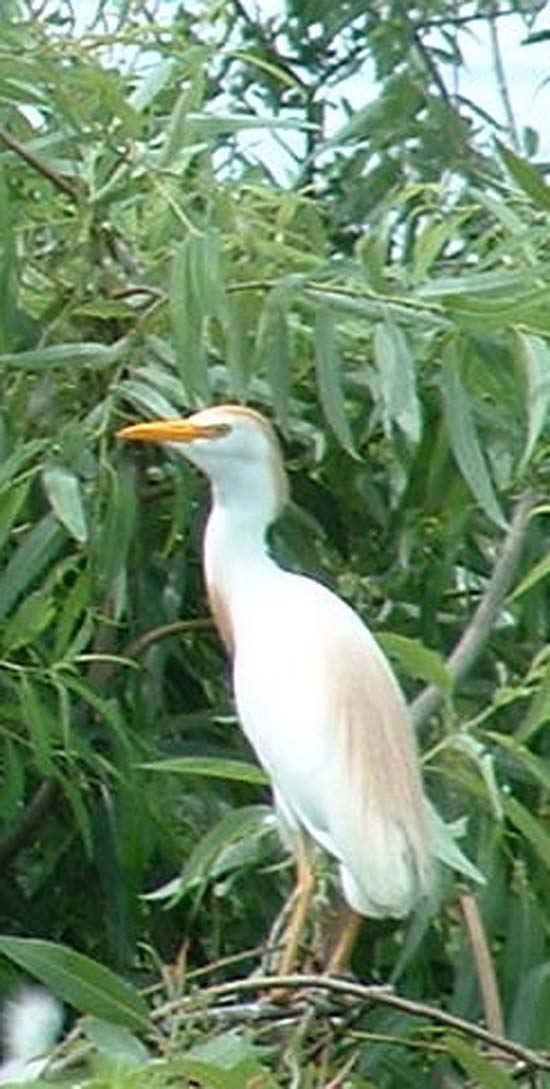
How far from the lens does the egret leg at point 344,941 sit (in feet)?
6.42

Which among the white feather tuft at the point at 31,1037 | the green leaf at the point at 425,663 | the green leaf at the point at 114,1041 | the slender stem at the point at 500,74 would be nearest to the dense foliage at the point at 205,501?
the green leaf at the point at 425,663

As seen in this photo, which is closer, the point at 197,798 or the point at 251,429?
the point at 251,429

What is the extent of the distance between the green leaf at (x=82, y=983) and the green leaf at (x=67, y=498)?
35 centimetres

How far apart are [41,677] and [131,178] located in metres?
0.29

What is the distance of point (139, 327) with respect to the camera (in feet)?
7.18

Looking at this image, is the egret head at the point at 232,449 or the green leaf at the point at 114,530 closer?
the egret head at the point at 232,449

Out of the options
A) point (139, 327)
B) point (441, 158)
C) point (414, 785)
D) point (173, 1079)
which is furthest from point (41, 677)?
point (441, 158)

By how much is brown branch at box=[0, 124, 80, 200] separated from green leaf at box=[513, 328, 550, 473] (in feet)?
0.95

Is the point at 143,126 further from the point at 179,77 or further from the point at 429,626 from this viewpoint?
the point at 429,626

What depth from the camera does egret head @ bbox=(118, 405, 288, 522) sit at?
77.6 inches

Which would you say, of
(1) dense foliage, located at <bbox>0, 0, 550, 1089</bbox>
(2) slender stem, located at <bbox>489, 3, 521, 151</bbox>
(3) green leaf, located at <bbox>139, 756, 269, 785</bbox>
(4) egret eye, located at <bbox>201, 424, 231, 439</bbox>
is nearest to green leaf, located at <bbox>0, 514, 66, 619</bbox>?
(1) dense foliage, located at <bbox>0, 0, 550, 1089</bbox>

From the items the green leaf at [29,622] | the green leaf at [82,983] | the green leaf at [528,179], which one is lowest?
the green leaf at [82,983]

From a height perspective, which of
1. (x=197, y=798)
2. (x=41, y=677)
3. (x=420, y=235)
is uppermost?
(x=420, y=235)

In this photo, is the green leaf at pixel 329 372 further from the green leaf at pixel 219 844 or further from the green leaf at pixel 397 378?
the green leaf at pixel 219 844
